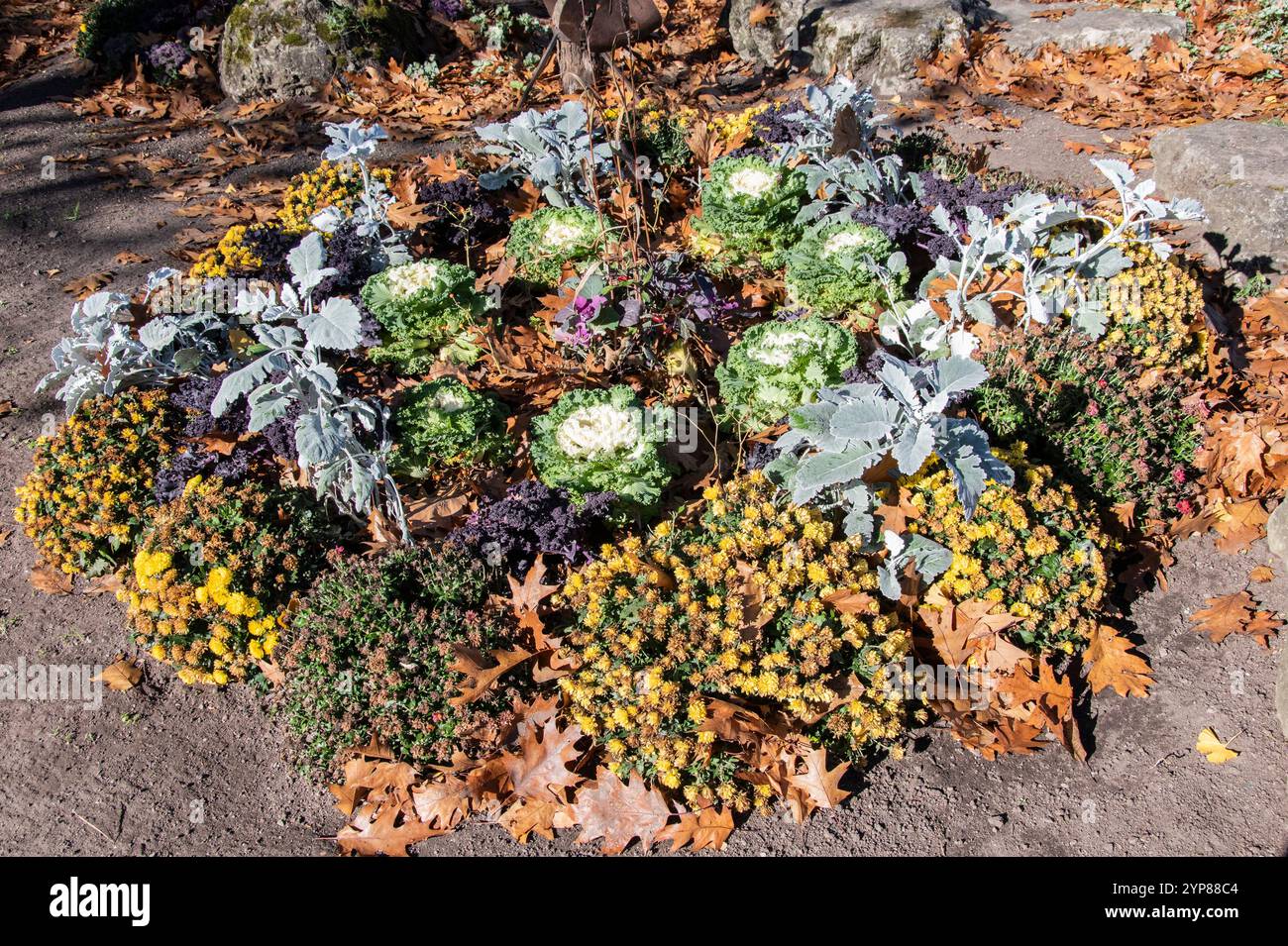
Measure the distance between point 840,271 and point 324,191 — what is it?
315 cm

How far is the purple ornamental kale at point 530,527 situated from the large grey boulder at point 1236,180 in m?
4.09

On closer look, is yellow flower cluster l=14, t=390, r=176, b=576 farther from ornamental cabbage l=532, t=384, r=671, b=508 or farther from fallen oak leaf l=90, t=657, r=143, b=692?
ornamental cabbage l=532, t=384, r=671, b=508

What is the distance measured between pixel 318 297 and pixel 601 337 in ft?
4.78

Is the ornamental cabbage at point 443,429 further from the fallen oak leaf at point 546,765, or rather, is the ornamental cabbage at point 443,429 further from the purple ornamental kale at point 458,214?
the purple ornamental kale at point 458,214

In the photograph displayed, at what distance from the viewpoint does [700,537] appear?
10.0 ft

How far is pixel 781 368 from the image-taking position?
338 cm

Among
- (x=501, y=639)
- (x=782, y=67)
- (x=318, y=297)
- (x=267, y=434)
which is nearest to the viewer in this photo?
(x=501, y=639)

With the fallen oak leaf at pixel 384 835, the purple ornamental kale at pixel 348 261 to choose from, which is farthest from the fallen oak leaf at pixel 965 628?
the purple ornamental kale at pixel 348 261

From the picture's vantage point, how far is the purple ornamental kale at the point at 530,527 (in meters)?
3.03

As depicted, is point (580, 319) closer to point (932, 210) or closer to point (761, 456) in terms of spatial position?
point (761, 456)

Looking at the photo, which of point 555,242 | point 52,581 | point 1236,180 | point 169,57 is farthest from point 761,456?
point 169,57

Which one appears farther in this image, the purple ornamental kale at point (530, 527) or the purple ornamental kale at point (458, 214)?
the purple ornamental kale at point (458, 214)
